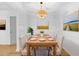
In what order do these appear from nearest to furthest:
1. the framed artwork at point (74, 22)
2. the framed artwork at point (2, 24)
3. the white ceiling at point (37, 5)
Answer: the framed artwork at point (74, 22), the white ceiling at point (37, 5), the framed artwork at point (2, 24)

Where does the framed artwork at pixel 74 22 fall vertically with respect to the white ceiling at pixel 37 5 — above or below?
below

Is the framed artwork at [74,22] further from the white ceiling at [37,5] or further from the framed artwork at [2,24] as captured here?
the framed artwork at [2,24]

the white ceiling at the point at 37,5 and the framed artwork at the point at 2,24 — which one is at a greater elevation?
the white ceiling at the point at 37,5

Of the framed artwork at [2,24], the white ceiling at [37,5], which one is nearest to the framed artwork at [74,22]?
the white ceiling at [37,5]

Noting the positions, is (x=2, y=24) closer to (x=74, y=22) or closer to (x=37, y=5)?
(x=37, y=5)

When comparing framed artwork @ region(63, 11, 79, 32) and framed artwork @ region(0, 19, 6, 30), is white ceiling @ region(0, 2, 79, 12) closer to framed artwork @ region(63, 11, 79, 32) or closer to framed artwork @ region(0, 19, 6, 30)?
framed artwork @ region(63, 11, 79, 32)

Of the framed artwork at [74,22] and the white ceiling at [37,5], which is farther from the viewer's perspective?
the white ceiling at [37,5]

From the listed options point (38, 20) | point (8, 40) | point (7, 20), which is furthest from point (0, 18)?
point (38, 20)

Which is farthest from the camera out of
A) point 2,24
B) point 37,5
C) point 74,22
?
point 2,24

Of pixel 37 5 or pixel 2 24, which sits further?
pixel 2 24

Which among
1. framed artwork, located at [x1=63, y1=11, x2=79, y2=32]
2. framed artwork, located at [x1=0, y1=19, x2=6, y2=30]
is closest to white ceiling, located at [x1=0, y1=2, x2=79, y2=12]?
framed artwork, located at [x1=63, y1=11, x2=79, y2=32]

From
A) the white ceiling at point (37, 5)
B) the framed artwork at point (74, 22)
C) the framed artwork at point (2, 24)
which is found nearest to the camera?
the framed artwork at point (74, 22)

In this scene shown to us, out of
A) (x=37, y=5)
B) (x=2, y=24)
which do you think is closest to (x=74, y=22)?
(x=37, y=5)

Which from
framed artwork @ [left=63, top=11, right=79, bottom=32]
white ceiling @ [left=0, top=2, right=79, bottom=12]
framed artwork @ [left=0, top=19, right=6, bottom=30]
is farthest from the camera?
framed artwork @ [left=0, top=19, right=6, bottom=30]
